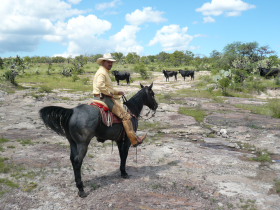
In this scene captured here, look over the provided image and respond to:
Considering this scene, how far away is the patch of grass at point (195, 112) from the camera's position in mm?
12591

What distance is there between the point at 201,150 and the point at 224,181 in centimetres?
216

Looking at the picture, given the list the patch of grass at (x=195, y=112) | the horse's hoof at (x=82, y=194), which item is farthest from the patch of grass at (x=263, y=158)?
the horse's hoof at (x=82, y=194)

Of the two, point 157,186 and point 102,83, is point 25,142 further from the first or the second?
point 157,186

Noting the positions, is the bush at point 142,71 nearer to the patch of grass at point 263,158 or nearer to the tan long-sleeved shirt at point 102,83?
the patch of grass at point 263,158

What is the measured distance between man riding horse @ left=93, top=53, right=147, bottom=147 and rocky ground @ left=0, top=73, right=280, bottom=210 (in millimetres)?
733

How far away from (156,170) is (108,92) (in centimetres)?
248

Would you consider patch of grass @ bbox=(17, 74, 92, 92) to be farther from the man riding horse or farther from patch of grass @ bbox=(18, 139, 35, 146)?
the man riding horse

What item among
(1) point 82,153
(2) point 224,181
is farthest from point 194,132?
(1) point 82,153

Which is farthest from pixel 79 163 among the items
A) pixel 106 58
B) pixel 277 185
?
pixel 277 185

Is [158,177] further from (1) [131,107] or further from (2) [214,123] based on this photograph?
(2) [214,123]

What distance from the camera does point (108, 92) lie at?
16.5ft

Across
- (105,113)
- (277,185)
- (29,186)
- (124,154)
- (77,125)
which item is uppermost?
(105,113)

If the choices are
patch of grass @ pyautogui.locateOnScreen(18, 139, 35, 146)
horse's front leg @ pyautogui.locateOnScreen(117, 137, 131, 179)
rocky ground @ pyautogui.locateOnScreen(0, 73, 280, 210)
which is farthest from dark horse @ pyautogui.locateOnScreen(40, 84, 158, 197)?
patch of grass @ pyautogui.locateOnScreen(18, 139, 35, 146)

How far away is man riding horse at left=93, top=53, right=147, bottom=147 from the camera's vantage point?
5.01 metres
